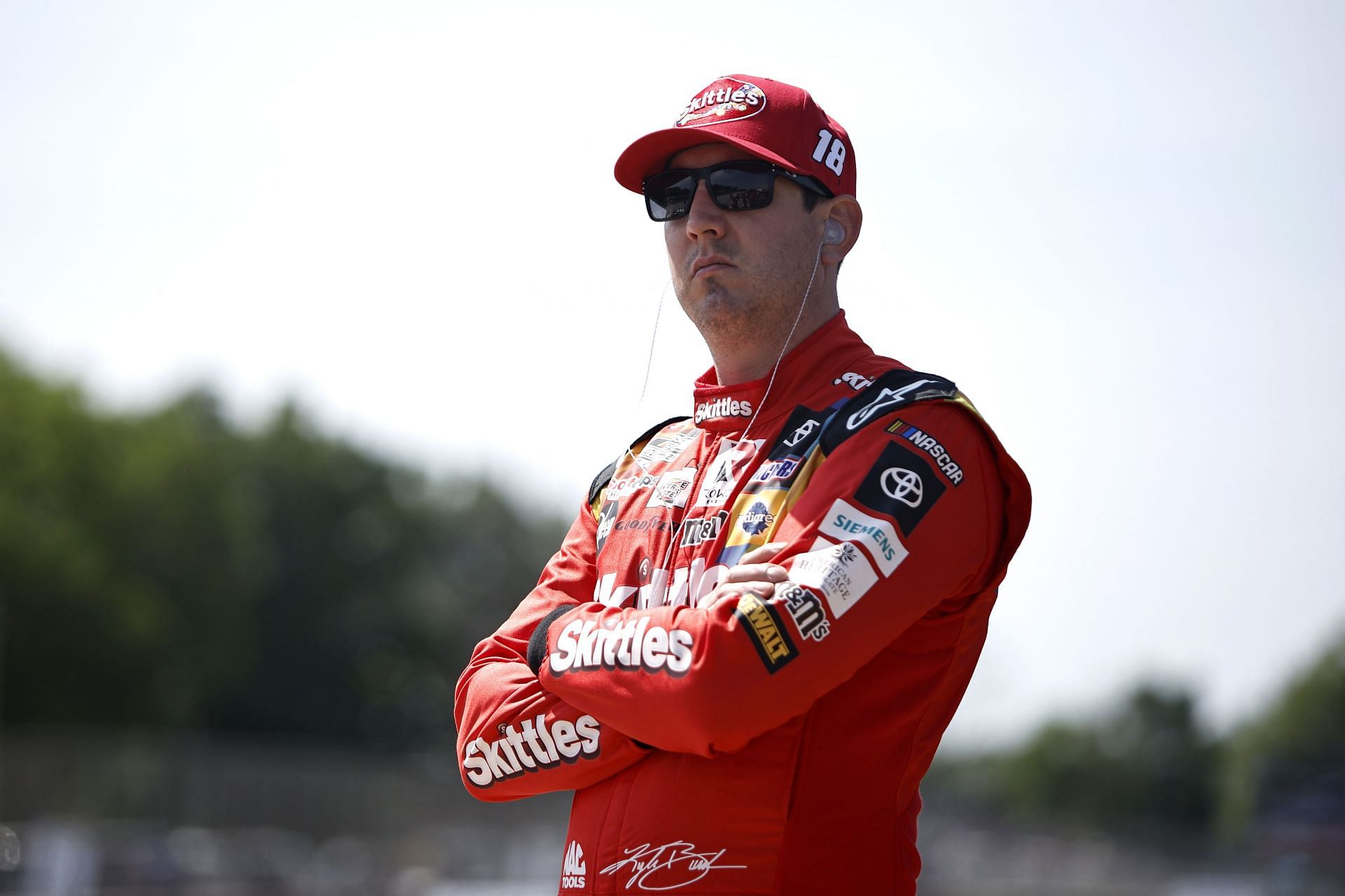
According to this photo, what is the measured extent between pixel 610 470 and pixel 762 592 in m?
1.02

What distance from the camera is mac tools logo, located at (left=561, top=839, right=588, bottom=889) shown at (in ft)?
9.43

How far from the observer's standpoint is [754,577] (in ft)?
8.86

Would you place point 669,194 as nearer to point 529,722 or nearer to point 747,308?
point 747,308

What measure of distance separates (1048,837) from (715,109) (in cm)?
5218

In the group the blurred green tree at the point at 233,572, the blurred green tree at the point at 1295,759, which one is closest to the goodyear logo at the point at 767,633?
the blurred green tree at the point at 1295,759

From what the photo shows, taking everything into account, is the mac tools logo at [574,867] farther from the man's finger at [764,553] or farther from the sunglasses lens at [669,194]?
the sunglasses lens at [669,194]

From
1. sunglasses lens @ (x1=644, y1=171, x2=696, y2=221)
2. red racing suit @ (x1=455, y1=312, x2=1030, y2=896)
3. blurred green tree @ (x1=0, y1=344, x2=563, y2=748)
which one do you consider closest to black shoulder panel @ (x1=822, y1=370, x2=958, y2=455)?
red racing suit @ (x1=455, y1=312, x2=1030, y2=896)

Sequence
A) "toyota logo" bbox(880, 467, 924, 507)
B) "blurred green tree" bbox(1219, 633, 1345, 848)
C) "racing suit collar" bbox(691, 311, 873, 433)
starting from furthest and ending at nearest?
"blurred green tree" bbox(1219, 633, 1345, 848), "racing suit collar" bbox(691, 311, 873, 433), "toyota logo" bbox(880, 467, 924, 507)

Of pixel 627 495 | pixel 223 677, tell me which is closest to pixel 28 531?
pixel 223 677

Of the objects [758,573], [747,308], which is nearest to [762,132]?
[747,308]

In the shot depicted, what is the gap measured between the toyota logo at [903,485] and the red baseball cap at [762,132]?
0.80m
